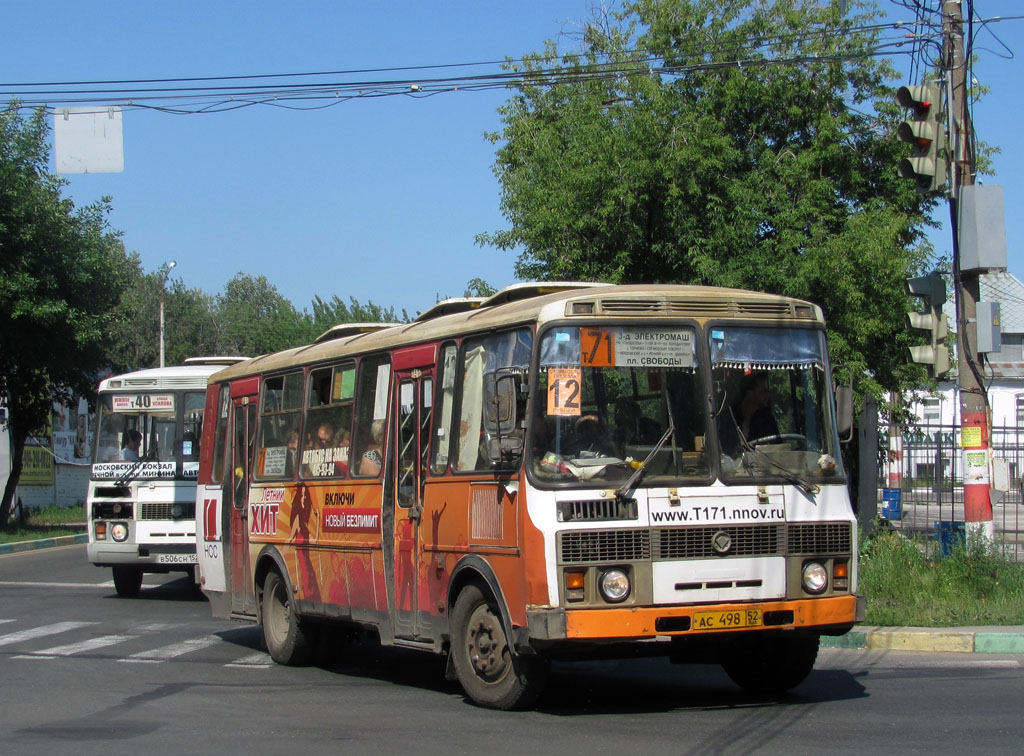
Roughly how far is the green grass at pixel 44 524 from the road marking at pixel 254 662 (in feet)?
56.2

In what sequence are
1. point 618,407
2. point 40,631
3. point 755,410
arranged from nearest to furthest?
1. point 618,407
2. point 755,410
3. point 40,631

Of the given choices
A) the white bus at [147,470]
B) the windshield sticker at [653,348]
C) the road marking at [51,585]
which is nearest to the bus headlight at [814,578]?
the windshield sticker at [653,348]

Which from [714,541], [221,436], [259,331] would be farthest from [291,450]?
[259,331]

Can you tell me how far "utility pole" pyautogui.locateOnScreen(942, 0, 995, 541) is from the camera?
42.3 feet

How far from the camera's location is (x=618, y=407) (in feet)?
26.3

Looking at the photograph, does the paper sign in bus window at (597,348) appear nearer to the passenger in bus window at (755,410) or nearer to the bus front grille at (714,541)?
the passenger in bus window at (755,410)

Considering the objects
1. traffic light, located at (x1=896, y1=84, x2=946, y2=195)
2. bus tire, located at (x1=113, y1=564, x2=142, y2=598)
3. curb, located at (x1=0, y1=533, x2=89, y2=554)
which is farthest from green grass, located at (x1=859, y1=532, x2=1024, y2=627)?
curb, located at (x1=0, y1=533, x2=89, y2=554)

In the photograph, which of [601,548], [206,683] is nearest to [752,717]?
[601,548]

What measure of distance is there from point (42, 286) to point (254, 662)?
18.6 metres

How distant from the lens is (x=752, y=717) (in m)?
8.15

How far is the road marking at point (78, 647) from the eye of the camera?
1211cm

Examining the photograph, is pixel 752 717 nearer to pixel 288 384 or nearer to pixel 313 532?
pixel 313 532

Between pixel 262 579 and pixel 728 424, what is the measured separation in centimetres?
590

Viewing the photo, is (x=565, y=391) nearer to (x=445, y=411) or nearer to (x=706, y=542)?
(x=706, y=542)
